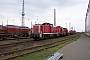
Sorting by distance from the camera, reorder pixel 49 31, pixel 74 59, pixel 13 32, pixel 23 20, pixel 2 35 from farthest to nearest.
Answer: pixel 23 20
pixel 13 32
pixel 49 31
pixel 2 35
pixel 74 59

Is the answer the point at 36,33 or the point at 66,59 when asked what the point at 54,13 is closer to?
the point at 36,33

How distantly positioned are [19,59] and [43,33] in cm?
1891

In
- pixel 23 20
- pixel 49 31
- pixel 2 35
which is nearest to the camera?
pixel 2 35

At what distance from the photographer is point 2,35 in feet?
90.1

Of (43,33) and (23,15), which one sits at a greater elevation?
(23,15)

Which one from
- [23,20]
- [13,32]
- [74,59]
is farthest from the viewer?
[23,20]

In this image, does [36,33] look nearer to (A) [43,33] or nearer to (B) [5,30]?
(A) [43,33]

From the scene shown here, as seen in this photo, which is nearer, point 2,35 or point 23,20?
point 2,35

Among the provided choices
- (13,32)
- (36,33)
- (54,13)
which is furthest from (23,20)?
(36,33)

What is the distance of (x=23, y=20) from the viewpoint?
6419 cm

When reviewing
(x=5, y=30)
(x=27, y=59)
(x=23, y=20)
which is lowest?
(x=27, y=59)

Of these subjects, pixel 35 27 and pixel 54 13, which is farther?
pixel 54 13

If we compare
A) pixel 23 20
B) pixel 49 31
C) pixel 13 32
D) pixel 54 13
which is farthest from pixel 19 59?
pixel 23 20

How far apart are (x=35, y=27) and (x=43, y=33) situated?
5.82ft
